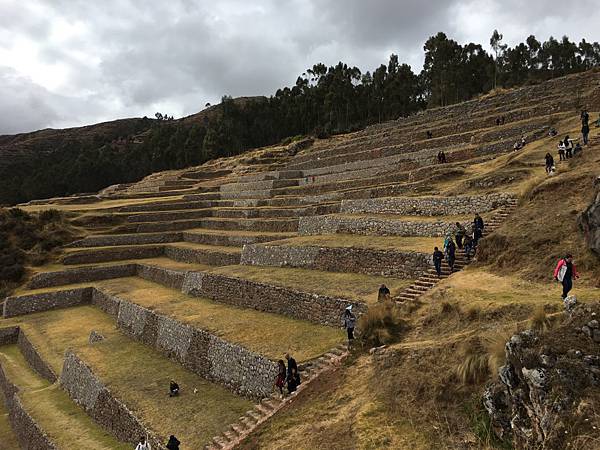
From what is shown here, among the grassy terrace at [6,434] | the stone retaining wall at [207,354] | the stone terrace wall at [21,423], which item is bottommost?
the grassy terrace at [6,434]

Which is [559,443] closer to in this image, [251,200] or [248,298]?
[248,298]

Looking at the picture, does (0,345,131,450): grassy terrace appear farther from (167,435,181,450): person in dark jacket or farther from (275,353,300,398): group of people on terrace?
(275,353,300,398): group of people on terrace

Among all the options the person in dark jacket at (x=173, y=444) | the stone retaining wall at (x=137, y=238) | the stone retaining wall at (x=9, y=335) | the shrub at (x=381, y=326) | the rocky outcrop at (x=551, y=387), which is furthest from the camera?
the stone retaining wall at (x=137, y=238)

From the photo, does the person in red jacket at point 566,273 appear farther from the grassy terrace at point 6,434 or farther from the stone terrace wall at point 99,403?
the grassy terrace at point 6,434

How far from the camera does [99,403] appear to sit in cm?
1545

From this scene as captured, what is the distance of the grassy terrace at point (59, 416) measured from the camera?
14.3 meters

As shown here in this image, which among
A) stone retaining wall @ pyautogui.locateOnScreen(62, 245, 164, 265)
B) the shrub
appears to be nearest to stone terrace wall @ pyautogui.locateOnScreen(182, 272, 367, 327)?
the shrub

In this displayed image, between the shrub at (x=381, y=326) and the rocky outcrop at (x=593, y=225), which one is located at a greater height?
the rocky outcrop at (x=593, y=225)

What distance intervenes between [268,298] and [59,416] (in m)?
9.10

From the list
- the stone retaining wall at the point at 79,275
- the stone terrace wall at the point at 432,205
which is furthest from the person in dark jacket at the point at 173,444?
the stone retaining wall at the point at 79,275

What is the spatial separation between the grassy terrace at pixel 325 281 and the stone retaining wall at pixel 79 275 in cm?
1452

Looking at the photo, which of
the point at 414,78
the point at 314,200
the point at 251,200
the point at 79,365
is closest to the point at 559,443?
the point at 79,365

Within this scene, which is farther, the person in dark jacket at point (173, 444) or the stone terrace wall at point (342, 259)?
the stone terrace wall at point (342, 259)

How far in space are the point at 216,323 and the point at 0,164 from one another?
141325 millimetres
